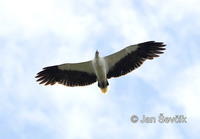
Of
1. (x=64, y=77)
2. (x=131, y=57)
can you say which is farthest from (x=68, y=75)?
(x=131, y=57)

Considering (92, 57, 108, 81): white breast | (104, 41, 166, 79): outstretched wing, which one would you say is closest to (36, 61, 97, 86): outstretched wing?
(92, 57, 108, 81): white breast

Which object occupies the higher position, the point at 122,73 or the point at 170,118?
the point at 122,73

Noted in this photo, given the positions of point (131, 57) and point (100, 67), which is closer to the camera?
point (100, 67)

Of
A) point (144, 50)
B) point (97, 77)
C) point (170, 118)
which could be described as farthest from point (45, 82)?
point (170, 118)

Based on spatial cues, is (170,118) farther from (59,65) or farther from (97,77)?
(59,65)

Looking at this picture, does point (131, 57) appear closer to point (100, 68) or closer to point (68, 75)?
point (100, 68)

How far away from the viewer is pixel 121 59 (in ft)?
44.3

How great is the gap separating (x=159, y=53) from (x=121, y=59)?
5.60ft

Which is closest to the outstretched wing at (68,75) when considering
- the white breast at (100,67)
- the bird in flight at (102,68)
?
the bird in flight at (102,68)

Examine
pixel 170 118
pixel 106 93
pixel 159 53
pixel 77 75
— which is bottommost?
pixel 170 118

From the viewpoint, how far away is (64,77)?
14008 millimetres

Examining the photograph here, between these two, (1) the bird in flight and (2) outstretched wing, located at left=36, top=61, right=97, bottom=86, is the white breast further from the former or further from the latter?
(2) outstretched wing, located at left=36, top=61, right=97, bottom=86

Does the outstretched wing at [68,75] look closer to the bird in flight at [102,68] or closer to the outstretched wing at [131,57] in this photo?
the bird in flight at [102,68]

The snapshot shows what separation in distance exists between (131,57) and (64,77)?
10.7ft
